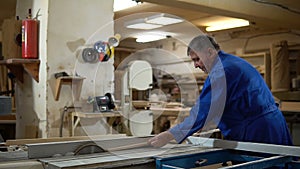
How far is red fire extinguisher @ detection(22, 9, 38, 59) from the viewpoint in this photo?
2.51m

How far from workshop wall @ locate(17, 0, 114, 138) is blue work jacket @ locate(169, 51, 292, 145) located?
1159mm

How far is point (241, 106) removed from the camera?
1729 millimetres

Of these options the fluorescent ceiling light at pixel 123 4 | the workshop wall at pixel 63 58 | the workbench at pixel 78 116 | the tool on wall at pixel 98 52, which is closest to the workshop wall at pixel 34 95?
the workshop wall at pixel 63 58

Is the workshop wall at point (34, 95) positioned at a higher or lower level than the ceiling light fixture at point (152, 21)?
lower

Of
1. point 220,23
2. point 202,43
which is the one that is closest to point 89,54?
point 202,43

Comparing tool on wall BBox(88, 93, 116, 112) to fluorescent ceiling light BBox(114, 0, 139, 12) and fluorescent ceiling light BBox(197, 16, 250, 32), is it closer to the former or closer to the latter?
fluorescent ceiling light BBox(114, 0, 139, 12)

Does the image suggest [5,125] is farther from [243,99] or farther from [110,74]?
[243,99]

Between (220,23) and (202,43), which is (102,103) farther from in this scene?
(220,23)

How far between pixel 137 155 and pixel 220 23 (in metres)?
3.78

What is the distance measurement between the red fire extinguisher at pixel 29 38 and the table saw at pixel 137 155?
3.84 ft

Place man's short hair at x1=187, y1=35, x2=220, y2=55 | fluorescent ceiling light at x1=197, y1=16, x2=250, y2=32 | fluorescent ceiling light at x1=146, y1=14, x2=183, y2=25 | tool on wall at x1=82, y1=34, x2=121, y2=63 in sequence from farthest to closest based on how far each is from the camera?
fluorescent ceiling light at x1=197, y1=16, x2=250, y2=32, fluorescent ceiling light at x1=146, y1=14, x2=183, y2=25, tool on wall at x1=82, y1=34, x2=121, y2=63, man's short hair at x1=187, y1=35, x2=220, y2=55

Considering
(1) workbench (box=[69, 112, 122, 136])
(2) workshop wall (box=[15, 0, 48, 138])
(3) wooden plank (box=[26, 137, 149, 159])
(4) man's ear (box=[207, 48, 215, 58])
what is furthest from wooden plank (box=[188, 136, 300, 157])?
(2) workshop wall (box=[15, 0, 48, 138])

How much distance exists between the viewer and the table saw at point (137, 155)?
4.10 feet

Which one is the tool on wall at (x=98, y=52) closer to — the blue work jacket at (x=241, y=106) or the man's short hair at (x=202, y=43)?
the man's short hair at (x=202, y=43)
